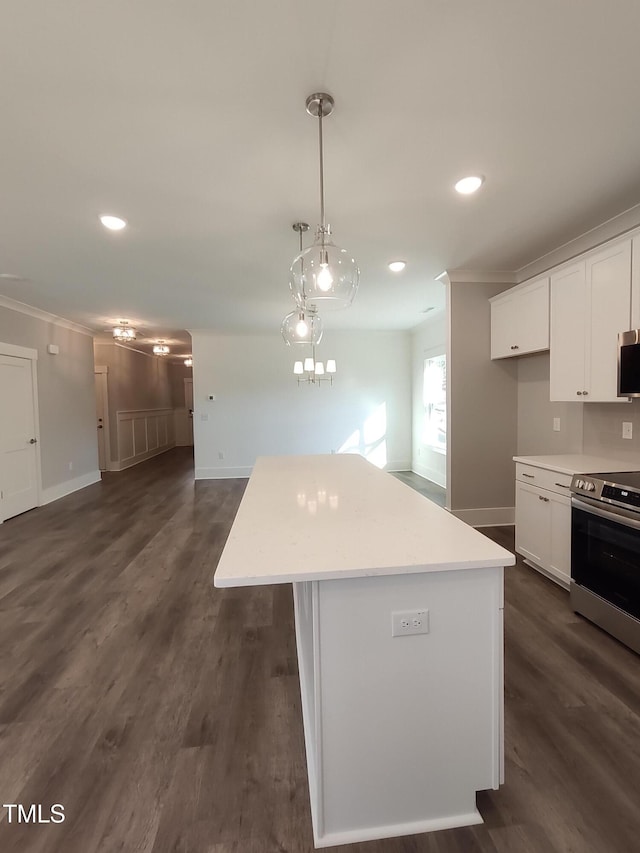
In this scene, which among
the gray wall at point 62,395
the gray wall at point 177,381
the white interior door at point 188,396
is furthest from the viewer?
the white interior door at point 188,396

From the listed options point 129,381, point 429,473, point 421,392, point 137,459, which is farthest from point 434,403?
point 137,459

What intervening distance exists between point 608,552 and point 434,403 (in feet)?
14.4

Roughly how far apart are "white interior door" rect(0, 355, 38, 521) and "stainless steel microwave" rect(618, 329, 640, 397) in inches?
237

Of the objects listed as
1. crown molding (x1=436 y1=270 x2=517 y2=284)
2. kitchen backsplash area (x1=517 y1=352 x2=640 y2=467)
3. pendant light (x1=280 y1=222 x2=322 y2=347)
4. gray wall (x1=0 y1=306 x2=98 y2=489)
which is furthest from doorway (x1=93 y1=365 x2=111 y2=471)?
kitchen backsplash area (x1=517 y1=352 x2=640 y2=467)

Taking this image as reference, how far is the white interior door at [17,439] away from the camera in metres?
4.66

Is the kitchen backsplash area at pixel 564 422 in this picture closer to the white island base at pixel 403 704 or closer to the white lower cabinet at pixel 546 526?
the white lower cabinet at pixel 546 526

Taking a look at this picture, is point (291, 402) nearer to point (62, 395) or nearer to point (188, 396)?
point (62, 395)

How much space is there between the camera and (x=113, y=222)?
2.77 m

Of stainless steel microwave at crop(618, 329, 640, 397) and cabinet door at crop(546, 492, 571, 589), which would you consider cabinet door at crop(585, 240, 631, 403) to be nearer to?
stainless steel microwave at crop(618, 329, 640, 397)

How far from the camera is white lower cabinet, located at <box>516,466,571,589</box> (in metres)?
2.65

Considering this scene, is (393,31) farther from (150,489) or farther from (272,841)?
(150,489)

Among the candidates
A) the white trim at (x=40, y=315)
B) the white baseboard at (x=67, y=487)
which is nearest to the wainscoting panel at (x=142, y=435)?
Result: the white baseboard at (x=67, y=487)

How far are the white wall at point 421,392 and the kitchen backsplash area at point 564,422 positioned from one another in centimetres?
204

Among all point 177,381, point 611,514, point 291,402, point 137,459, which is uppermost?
point 177,381
